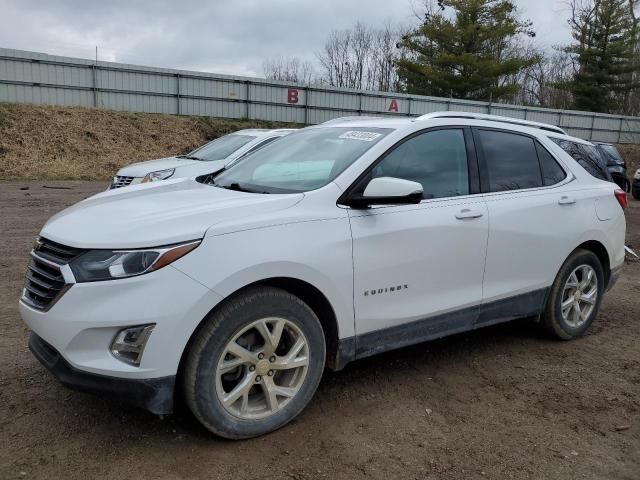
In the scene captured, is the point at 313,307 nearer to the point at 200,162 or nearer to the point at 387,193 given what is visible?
the point at 387,193

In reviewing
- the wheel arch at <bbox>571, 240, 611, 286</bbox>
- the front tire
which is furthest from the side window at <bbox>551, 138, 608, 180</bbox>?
the front tire

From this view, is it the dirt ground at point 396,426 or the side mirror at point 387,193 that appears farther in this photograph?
the side mirror at point 387,193

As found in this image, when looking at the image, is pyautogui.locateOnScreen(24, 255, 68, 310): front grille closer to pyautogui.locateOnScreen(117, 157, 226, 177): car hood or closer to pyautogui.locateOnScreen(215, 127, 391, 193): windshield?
pyautogui.locateOnScreen(215, 127, 391, 193): windshield

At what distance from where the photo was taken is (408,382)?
3.94 metres

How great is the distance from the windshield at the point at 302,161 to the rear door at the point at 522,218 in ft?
3.30

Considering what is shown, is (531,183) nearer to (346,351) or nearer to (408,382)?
(408,382)

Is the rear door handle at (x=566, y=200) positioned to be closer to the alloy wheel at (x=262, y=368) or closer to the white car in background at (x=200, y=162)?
the alloy wheel at (x=262, y=368)

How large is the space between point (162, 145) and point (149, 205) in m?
19.8

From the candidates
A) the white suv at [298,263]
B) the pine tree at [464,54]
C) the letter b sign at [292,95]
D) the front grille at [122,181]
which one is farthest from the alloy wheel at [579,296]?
the pine tree at [464,54]

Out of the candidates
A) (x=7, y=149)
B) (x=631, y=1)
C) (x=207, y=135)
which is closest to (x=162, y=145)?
(x=207, y=135)

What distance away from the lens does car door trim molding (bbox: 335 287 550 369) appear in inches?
136

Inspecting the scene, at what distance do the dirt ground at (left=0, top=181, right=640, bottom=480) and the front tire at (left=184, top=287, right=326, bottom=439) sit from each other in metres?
0.16

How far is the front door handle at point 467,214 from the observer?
3.83 m

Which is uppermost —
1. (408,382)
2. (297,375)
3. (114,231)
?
(114,231)
